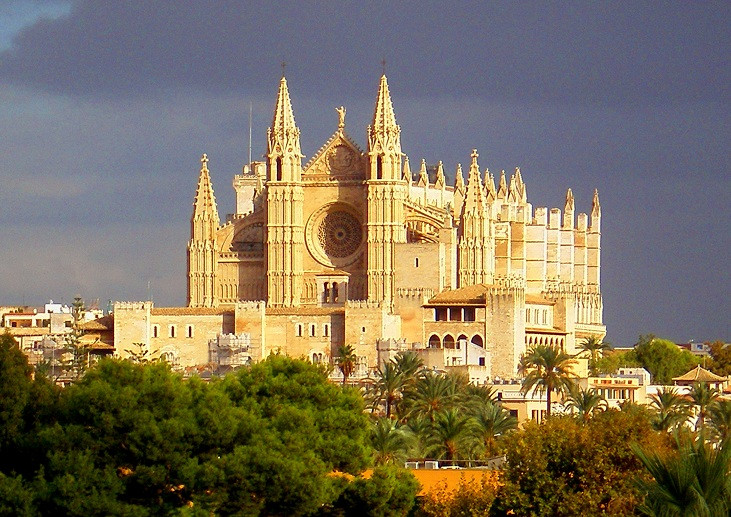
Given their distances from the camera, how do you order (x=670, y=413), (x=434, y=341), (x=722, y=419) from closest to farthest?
(x=670, y=413) < (x=722, y=419) < (x=434, y=341)

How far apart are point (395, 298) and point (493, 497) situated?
64197 millimetres

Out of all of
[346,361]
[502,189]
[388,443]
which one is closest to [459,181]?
[502,189]

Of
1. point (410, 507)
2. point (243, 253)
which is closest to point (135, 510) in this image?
point (410, 507)

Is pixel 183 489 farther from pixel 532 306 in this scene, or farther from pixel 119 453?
pixel 532 306

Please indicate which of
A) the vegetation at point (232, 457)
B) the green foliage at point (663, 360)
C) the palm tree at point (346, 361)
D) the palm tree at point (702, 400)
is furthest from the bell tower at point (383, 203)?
the vegetation at point (232, 457)

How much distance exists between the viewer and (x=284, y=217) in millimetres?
121312

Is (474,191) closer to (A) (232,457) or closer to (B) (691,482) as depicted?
(A) (232,457)

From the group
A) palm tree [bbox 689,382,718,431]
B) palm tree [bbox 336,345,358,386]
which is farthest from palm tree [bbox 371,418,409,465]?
palm tree [bbox 336,345,358,386]

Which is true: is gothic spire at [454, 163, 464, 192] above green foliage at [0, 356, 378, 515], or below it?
A: above

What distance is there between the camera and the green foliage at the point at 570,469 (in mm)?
50375

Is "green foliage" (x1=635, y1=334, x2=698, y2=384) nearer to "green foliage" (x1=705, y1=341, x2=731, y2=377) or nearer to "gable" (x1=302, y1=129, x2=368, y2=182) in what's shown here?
"green foliage" (x1=705, y1=341, x2=731, y2=377)

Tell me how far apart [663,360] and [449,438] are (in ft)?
210

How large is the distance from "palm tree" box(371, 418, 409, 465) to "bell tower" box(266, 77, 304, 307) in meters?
52.8

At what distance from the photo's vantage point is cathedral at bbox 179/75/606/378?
110938mm
